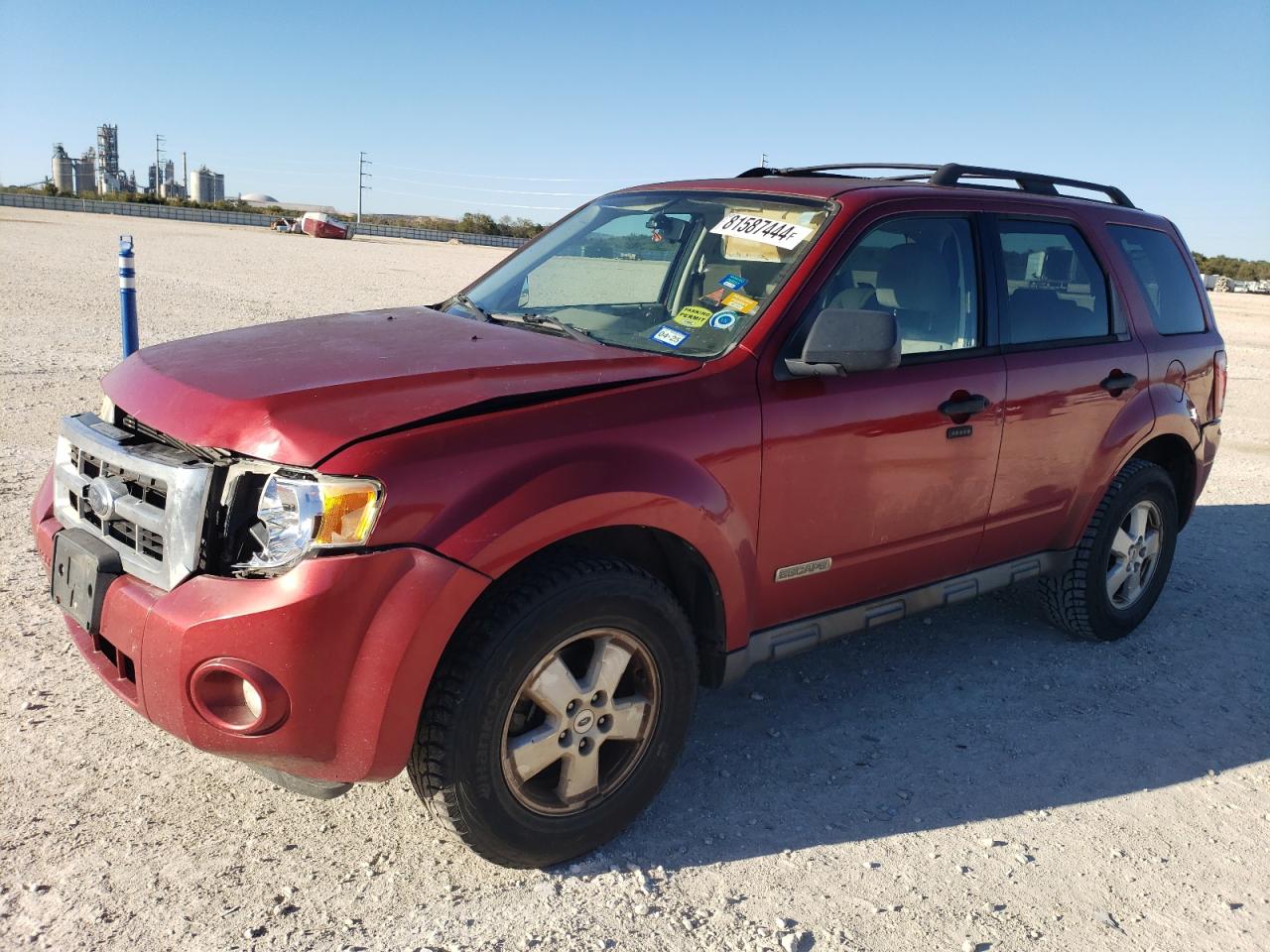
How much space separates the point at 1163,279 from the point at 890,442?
2316 mm

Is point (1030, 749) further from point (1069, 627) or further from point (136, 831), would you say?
point (136, 831)

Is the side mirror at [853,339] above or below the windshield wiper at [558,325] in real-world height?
above

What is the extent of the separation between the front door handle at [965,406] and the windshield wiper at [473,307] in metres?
1.64

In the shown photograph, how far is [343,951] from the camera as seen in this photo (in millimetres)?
2494

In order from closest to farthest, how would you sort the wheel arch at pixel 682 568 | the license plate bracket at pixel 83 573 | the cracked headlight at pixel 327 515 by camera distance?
the cracked headlight at pixel 327 515
the license plate bracket at pixel 83 573
the wheel arch at pixel 682 568

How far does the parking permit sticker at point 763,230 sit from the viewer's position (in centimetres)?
348

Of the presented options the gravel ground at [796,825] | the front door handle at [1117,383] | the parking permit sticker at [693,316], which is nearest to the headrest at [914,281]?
the parking permit sticker at [693,316]

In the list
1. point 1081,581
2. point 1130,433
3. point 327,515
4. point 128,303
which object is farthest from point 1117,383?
point 128,303

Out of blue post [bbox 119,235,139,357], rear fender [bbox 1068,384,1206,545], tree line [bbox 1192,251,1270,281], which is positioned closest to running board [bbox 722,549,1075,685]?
rear fender [bbox 1068,384,1206,545]

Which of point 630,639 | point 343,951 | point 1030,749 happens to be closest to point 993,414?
point 1030,749

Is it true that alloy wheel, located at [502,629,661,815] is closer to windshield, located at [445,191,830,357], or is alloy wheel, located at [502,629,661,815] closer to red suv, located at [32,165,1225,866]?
red suv, located at [32,165,1225,866]

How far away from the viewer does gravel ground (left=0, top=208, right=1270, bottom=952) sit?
104 inches

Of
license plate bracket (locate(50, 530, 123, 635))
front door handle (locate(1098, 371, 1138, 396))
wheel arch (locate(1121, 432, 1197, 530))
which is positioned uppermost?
front door handle (locate(1098, 371, 1138, 396))

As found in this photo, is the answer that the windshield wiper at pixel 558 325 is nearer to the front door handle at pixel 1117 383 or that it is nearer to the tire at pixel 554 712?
the tire at pixel 554 712
